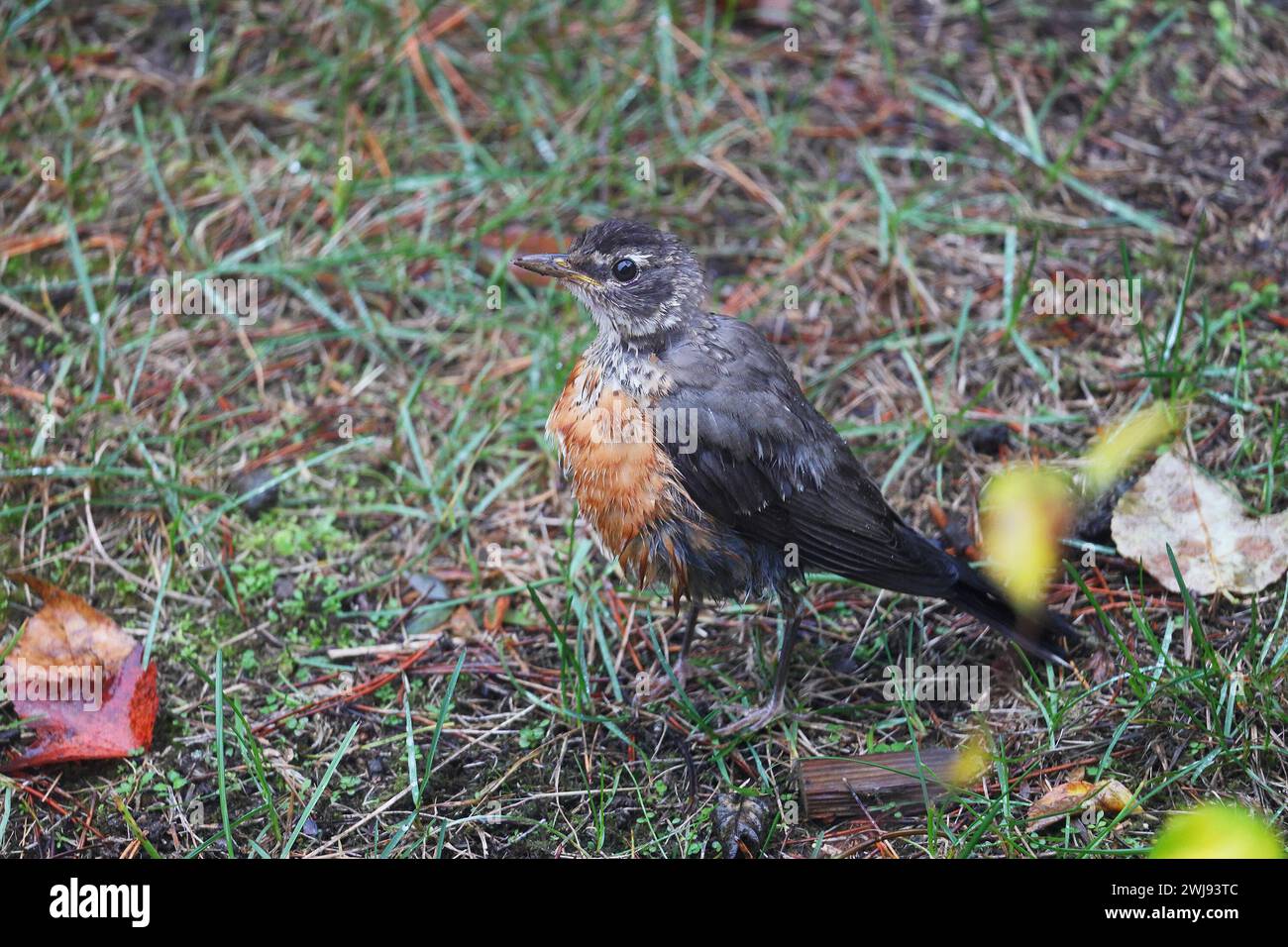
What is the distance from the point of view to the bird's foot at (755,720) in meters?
4.44

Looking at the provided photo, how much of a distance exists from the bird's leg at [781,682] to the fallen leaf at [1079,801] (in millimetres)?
956

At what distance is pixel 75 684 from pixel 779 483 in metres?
2.56

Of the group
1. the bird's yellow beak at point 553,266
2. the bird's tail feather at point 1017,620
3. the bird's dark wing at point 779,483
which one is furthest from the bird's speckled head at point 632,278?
the bird's tail feather at point 1017,620

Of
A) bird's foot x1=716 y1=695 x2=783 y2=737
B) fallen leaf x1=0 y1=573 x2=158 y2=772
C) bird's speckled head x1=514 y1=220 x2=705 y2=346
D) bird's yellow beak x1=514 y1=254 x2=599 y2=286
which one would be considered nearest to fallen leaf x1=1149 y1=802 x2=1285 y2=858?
bird's foot x1=716 y1=695 x2=783 y2=737

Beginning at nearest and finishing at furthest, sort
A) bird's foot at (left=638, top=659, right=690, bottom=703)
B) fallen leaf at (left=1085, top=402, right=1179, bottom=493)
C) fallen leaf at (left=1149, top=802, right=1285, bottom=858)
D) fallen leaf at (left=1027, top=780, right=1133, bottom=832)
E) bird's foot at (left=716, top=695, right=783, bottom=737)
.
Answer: fallen leaf at (left=1149, top=802, right=1285, bottom=858) → fallen leaf at (left=1027, top=780, right=1133, bottom=832) → bird's foot at (left=716, top=695, right=783, bottom=737) → bird's foot at (left=638, top=659, right=690, bottom=703) → fallen leaf at (left=1085, top=402, right=1179, bottom=493)

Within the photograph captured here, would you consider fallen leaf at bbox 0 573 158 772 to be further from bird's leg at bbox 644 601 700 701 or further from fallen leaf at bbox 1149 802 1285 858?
fallen leaf at bbox 1149 802 1285 858

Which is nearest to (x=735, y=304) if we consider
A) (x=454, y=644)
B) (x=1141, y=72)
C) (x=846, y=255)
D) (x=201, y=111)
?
(x=846, y=255)

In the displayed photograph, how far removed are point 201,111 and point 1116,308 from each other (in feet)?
15.5

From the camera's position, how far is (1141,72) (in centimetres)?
655

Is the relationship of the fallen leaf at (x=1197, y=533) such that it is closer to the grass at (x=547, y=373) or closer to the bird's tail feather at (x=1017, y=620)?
the grass at (x=547, y=373)

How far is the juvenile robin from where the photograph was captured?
4352 millimetres

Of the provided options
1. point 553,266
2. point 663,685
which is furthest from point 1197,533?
point 553,266

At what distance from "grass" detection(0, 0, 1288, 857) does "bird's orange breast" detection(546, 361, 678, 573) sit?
385 mm
